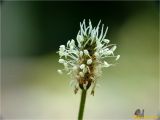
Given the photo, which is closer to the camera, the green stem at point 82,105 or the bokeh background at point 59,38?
the green stem at point 82,105

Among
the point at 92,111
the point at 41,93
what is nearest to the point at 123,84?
the point at 41,93

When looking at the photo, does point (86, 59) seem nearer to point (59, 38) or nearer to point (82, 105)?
point (82, 105)

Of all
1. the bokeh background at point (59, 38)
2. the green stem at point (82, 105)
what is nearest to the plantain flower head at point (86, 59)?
the green stem at point (82, 105)

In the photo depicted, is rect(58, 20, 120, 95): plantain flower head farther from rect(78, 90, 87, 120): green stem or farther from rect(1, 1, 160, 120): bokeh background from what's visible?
rect(1, 1, 160, 120): bokeh background

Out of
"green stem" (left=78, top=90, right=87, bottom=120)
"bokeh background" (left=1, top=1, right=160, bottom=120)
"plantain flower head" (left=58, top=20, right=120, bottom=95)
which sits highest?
"bokeh background" (left=1, top=1, right=160, bottom=120)

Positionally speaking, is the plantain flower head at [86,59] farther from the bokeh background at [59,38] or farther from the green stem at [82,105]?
the bokeh background at [59,38]

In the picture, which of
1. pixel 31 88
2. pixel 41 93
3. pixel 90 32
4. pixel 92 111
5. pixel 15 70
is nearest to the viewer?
pixel 90 32

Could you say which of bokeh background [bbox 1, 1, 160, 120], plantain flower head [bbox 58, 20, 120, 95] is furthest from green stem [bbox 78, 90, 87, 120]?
bokeh background [bbox 1, 1, 160, 120]

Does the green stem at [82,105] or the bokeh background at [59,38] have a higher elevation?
the bokeh background at [59,38]

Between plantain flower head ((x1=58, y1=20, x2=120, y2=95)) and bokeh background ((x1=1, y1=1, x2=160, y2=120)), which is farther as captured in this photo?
bokeh background ((x1=1, y1=1, x2=160, y2=120))

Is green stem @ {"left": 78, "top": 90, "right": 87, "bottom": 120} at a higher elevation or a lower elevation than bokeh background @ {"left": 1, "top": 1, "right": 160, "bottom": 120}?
lower

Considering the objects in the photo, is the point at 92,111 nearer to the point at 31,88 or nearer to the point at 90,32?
the point at 31,88
